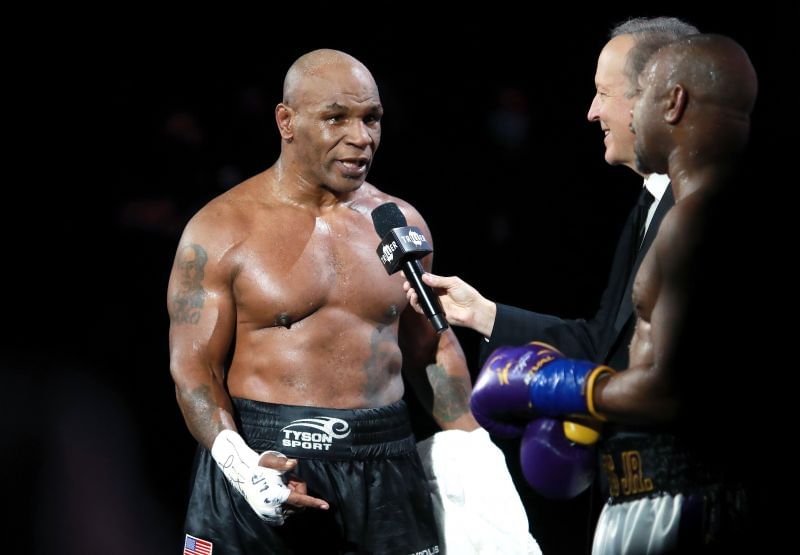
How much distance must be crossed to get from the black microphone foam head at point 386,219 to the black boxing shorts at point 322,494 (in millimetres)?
418

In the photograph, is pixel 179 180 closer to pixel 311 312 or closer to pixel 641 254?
pixel 311 312

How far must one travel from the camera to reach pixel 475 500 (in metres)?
2.36

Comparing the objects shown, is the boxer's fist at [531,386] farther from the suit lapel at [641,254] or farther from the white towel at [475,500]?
the white towel at [475,500]

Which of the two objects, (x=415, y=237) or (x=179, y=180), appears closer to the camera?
(x=415, y=237)

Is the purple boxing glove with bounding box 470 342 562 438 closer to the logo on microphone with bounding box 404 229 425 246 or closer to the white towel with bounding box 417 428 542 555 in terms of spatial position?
the logo on microphone with bounding box 404 229 425 246

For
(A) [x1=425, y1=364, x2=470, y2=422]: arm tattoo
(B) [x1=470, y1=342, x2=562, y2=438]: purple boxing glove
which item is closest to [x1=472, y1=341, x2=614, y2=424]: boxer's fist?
(B) [x1=470, y1=342, x2=562, y2=438]: purple boxing glove

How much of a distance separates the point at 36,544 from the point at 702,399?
2.16 meters

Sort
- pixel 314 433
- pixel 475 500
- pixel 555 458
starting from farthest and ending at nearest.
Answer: pixel 475 500 < pixel 314 433 < pixel 555 458

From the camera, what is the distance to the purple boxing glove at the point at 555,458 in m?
1.73

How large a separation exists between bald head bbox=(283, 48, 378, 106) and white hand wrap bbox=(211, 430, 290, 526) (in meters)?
0.83

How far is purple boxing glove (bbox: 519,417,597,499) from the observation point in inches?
68.0

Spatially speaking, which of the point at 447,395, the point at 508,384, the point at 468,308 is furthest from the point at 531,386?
the point at 447,395

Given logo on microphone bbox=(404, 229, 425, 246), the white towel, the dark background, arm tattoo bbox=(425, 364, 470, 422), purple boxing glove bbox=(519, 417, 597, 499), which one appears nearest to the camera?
purple boxing glove bbox=(519, 417, 597, 499)

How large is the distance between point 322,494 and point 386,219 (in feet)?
2.03
